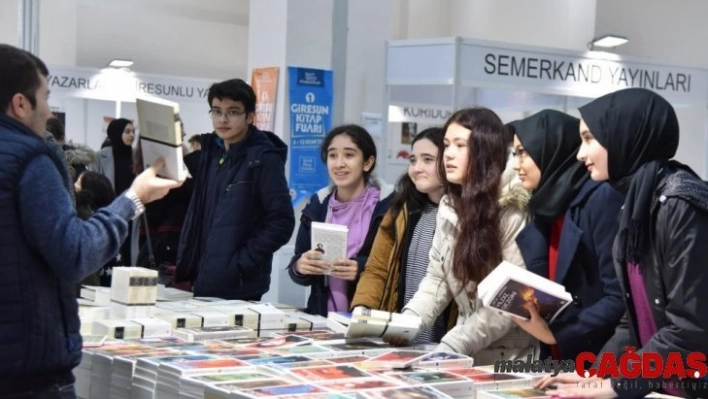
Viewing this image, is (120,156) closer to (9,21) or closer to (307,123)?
(307,123)

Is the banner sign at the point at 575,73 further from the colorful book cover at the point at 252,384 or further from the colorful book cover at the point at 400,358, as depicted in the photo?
the colorful book cover at the point at 252,384

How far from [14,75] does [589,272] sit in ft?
5.45

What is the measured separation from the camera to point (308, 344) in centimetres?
300

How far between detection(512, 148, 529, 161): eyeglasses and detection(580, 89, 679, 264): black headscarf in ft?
1.25

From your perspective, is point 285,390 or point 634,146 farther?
point 634,146

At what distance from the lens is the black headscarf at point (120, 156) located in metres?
6.82

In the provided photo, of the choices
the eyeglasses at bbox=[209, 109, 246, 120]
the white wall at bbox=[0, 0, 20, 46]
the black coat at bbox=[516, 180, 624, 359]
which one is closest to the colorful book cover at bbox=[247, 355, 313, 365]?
the black coat at bbox=[516, 180, 624, 359]

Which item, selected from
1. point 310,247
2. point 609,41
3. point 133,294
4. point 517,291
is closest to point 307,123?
point 310,247

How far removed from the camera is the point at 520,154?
9.55 ft

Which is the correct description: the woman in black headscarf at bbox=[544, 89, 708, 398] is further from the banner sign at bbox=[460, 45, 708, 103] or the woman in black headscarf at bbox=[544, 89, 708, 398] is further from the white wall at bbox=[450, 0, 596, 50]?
the white wall at bbox=[450, 0, 596, 50]

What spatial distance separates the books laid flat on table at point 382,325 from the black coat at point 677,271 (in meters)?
0.88

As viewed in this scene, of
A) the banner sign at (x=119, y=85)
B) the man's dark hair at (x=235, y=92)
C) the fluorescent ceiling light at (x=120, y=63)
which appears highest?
the fluorescent ceiling light at (x=120, y=63)

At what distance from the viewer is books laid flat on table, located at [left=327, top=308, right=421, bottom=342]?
Result: 2.96 m

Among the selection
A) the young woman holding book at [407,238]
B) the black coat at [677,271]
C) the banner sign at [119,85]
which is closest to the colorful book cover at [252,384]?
the black coat at [677,271]
